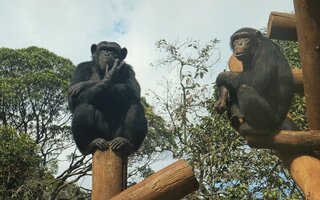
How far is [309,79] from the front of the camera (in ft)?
8.74

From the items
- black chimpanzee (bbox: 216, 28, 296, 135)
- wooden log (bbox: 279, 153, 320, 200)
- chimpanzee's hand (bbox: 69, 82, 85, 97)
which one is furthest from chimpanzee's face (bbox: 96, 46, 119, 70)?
wooden log (bbox: 279, 153, 320, 200)

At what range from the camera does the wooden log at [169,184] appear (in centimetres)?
242

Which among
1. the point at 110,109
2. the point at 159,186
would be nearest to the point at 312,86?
the point at 159,186

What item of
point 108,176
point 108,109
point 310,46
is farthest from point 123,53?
point 310,46

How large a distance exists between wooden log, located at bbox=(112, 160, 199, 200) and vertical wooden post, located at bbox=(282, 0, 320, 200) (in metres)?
0.57

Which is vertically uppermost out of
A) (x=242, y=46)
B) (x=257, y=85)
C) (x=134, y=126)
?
(x=242, y=46)

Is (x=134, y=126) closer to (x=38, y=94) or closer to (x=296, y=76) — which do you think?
(x=296, y=76)

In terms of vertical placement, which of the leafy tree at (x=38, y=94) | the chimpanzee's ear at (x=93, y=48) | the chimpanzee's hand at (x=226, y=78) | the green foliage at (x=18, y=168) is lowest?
the chimpanzee's hand at (x=226, y=78)

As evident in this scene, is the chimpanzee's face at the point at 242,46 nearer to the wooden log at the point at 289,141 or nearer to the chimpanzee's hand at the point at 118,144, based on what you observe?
the wooden log at the point at 289,141

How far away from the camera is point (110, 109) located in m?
4.25

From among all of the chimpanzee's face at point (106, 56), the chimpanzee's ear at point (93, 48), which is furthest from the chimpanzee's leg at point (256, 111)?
the chimpanzee's ear at point (93, 48)

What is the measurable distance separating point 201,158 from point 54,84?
9.75 m

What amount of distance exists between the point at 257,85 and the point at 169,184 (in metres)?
1.11

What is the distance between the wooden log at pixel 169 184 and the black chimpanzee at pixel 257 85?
0.63 meters
